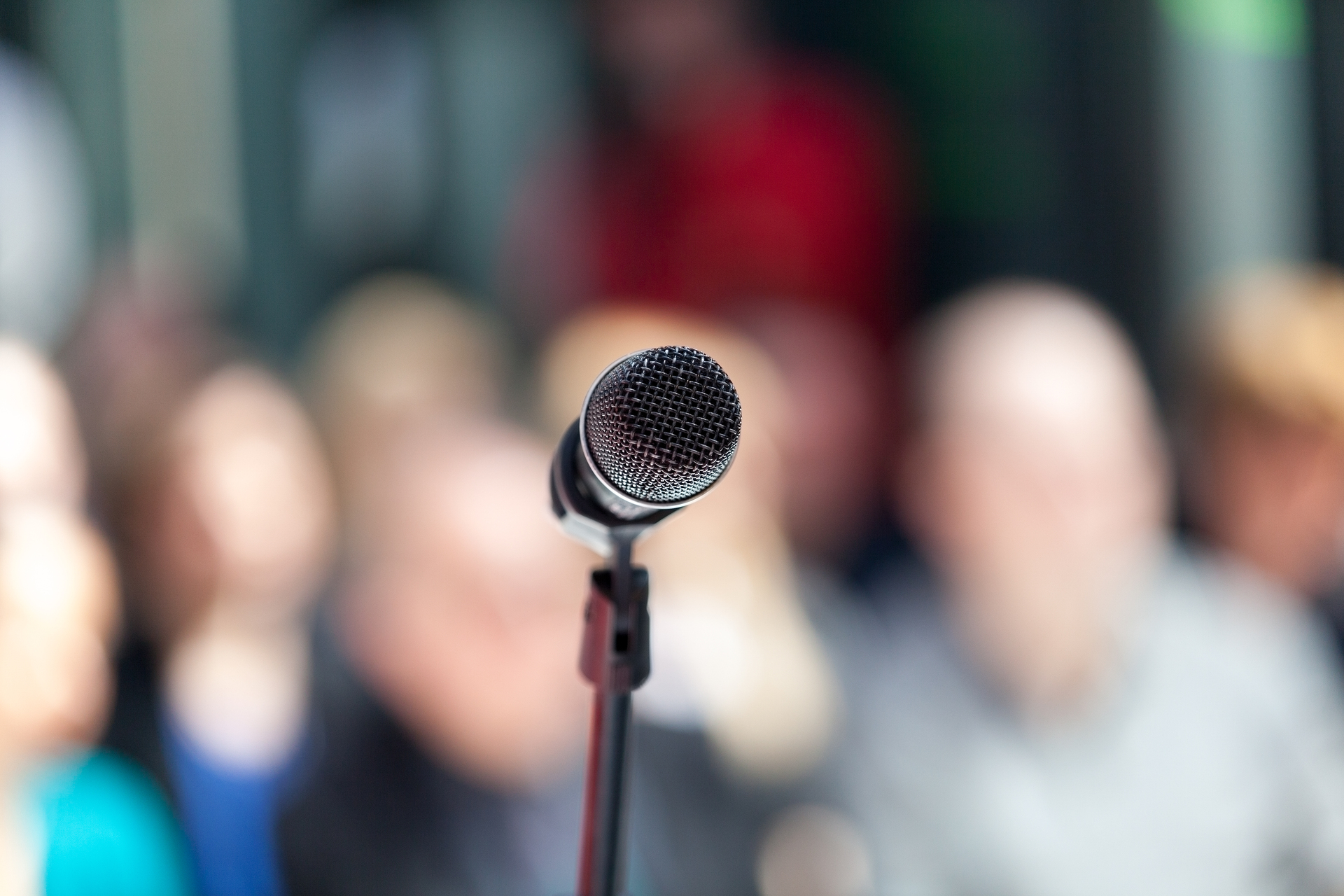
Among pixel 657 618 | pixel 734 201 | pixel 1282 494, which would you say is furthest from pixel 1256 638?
pixel 734 201

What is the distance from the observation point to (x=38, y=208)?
6.31 ft

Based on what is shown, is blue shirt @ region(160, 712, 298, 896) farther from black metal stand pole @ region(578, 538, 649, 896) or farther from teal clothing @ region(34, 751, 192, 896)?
black metal stand pole @ region(578, 538, 649, 896)

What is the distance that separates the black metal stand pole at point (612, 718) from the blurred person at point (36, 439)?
938 mm

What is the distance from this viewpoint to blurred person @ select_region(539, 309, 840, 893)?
155 centimetres

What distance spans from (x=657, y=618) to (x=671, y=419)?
1.14 meters

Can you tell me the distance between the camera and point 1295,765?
1616 millimetres

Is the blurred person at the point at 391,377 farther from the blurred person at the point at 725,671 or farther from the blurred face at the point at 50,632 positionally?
the blurred face at the point at 50,632

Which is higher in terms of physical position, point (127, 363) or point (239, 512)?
point (127, 363)

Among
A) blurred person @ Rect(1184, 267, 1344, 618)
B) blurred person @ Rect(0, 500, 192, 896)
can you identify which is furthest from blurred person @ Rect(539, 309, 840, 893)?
blurred person @ Rect(1184, 267, 1344, 618)

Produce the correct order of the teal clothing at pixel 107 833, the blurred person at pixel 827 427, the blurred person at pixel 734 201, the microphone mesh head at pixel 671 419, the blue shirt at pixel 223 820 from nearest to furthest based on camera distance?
the microphone mesh head at pixel 671 419, the teal clothing at pixel 107 833, the blue shirt at pixel 223 820, the blurred person at pixel 827 427, the blurred person at pixel 734 201

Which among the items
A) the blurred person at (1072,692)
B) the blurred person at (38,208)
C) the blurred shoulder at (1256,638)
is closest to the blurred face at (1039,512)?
the blurred person at (1072,692)

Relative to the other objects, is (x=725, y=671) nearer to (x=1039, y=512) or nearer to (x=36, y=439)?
(x=1039, y=512)

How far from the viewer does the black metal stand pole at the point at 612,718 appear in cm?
58

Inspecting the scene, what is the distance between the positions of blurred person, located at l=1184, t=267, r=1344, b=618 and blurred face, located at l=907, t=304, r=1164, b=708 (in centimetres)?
28
